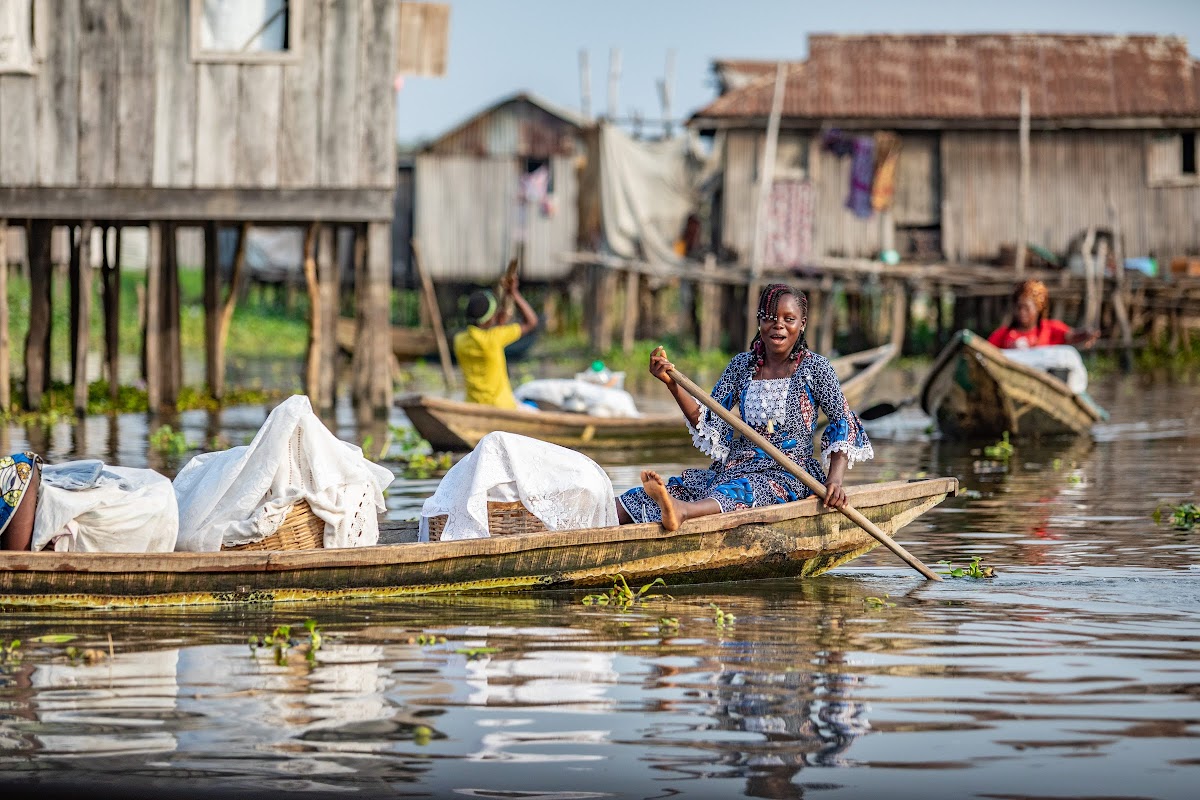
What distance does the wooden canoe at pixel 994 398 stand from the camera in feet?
42.0

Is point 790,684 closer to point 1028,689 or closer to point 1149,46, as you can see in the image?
point 1028,689

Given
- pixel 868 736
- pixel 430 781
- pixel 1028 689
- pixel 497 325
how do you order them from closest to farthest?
pixel 430 781
pixel 868 736
pixel 1028 689
pixel 497 325

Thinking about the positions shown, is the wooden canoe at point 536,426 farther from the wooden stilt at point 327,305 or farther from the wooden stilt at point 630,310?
the wooden stilt at point 630,310

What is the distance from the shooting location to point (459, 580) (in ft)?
21.4

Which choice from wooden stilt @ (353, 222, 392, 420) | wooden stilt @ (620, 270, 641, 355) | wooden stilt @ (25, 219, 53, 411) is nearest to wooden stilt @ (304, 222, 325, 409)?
wooden stilt @ (353, 222, 392, 420)

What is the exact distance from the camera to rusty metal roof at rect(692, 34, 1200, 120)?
25344 millimetres

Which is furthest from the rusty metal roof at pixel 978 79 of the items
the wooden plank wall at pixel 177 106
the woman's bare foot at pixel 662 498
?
the woman's bare foot at pixel 662 498

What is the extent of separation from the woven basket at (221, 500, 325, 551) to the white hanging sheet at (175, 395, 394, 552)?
0.14 ft

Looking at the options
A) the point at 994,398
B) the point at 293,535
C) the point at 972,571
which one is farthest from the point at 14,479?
the point at 994,398

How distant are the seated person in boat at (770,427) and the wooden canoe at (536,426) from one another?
14.2 feet

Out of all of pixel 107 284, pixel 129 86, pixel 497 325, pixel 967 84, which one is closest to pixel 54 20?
pixel 129 86

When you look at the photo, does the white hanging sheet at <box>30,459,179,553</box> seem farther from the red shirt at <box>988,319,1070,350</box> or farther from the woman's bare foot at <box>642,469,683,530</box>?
the red shirt at <box>988,319,1070,350</box>

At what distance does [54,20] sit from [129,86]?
2.78 ft

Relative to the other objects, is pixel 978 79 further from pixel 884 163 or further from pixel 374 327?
pixel 374 327
